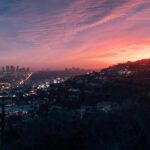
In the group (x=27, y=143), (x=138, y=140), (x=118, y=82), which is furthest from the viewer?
(x=118, y=82)

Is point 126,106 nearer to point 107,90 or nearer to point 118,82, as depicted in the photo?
point 107,90

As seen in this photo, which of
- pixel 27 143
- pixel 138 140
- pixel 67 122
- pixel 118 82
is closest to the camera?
pixel 138 140

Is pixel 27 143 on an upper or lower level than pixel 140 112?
lower

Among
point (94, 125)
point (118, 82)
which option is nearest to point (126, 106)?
point (94, 125)

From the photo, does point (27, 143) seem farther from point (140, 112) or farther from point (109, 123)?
point (140, 112)

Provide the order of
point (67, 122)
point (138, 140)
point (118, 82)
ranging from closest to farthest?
point (138, 140) → point (67, 122) → point (118, 82)

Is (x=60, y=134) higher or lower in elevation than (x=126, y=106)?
lower

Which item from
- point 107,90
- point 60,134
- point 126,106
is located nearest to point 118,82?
point 107,90

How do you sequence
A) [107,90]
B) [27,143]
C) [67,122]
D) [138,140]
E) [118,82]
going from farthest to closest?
[118,82] < [107,90] < [67,122] < [27,143] < [138,140]

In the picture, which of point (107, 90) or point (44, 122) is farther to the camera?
point (107, 90)
